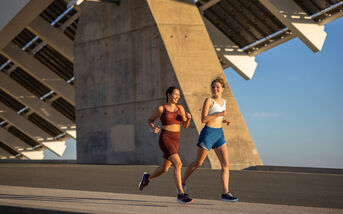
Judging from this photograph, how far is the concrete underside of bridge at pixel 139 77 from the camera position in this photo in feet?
58.1

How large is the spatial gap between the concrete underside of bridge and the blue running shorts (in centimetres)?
989

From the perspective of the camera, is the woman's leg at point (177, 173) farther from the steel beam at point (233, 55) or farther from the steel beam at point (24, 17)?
the steel beam at point (233, 55)

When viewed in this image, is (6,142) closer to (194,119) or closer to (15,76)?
(15,76)

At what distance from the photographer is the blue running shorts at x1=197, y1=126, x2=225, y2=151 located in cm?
693

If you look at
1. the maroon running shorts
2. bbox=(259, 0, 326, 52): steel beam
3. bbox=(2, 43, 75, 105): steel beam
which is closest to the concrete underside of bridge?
bbox=(259, 0, 326, 52): steel beam

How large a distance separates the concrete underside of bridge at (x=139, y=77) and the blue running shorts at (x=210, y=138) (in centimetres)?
989

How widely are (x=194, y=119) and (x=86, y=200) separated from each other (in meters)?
10.6

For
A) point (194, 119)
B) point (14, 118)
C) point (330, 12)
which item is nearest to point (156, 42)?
point (194, 119)

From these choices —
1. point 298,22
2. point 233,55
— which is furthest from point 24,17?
point 298,22

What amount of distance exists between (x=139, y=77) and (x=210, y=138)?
40.8 feet

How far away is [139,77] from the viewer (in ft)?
63.0

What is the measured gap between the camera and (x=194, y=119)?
56.6 ft

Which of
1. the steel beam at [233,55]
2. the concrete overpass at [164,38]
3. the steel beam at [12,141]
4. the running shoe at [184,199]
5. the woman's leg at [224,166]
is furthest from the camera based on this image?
the steel beam at [12,141]

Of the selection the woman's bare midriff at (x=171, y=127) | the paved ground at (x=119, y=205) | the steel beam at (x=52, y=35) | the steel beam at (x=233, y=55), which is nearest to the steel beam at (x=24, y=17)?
the steel beam at (x=52, y=35)
